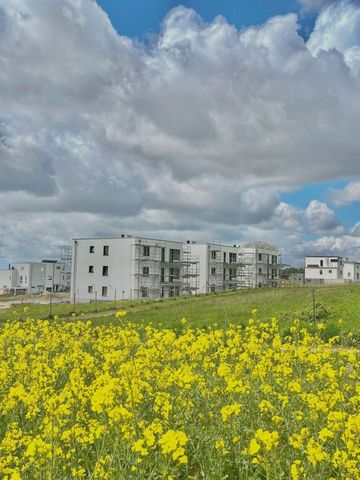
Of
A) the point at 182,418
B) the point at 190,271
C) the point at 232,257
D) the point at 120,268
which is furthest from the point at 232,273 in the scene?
the point at 182,418

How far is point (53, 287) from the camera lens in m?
116

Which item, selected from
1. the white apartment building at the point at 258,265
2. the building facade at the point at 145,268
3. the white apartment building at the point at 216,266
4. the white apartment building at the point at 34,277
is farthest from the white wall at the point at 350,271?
the white apartment building at the point at 34,277

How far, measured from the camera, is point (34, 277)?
382 ft

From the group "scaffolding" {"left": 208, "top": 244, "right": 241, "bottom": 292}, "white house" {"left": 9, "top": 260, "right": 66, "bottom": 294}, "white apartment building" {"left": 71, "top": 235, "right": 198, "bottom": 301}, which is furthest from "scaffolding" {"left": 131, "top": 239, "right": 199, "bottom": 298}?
"white house" {"left": 9, "top": 260, "right": 66, "bottom": 294}

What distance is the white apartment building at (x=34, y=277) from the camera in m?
116

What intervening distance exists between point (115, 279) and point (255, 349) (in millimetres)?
71088

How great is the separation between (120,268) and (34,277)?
147 feet

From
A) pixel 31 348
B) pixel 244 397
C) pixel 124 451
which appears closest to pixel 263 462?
pixel 124 451

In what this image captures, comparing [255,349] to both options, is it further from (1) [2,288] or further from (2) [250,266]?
(1) [2,288]

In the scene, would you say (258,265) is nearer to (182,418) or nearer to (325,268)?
(325,268)

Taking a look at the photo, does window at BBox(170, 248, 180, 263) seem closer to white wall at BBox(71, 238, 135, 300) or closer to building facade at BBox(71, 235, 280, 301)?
building facade at BBox(71, 235, 280, 301)

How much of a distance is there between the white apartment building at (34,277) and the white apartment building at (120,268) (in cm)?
3462

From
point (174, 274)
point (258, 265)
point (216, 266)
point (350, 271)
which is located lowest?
point (174, 274)

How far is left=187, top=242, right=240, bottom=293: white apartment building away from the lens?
88.6 meters
